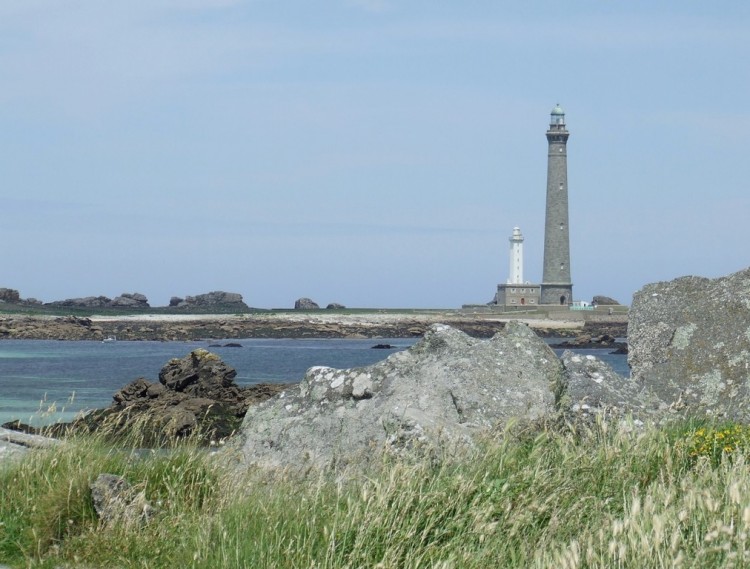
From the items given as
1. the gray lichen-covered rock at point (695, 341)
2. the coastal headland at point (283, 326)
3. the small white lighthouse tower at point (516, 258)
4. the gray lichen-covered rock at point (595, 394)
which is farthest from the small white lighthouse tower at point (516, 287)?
the gray lichen-covered rock at point (595, 394)

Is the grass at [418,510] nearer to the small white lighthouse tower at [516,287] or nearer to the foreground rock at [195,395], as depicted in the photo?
the foreground rock at [195,395]

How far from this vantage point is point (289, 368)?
2201 inches

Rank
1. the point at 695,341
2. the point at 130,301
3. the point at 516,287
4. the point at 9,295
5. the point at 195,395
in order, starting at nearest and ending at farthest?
the point at 695,341, the point at 195,395, the point at 516,287, the point at 9,295, the point at 130,301

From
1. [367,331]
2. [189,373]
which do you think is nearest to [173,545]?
[189,373]

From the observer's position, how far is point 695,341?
10688mm

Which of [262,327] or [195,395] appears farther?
[262,327]

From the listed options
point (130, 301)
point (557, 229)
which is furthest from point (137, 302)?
point (557, 229)

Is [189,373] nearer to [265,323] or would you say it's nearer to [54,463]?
[54,463]

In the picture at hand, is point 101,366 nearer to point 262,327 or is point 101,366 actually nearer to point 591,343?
point 591,343

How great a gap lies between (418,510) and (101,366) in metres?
52.4

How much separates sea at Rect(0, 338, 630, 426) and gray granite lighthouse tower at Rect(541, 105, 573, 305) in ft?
96.7

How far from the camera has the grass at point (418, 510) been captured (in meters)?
5.35

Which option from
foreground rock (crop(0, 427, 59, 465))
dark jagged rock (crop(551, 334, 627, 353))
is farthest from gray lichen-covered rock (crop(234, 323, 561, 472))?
dark jagged rock (crop(551, 334, 627, 353))

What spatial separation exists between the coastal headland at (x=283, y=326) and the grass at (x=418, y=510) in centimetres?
8558
